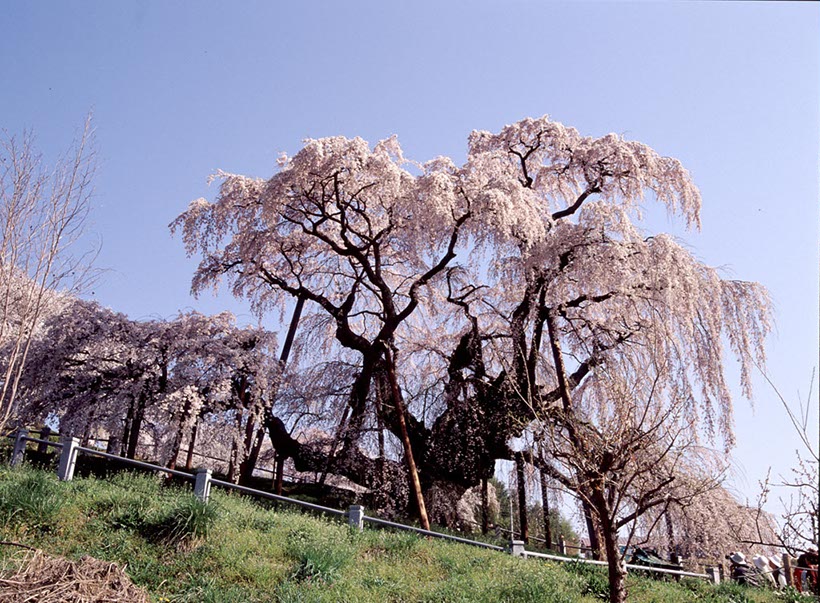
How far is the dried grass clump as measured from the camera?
4.70m

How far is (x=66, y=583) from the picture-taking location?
4922mm

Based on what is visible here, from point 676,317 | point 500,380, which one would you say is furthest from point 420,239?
point 676,317

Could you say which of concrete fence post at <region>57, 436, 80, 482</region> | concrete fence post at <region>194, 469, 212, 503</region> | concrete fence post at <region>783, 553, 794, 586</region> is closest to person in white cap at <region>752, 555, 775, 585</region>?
concrete fence post at <region>783, 553, 794, 586</region>

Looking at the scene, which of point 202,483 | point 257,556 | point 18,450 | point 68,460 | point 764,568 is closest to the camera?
point 257,556

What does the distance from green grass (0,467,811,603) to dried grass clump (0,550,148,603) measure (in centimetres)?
74

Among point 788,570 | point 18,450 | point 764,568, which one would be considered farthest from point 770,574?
point 18,450

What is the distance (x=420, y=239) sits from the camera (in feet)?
51.0

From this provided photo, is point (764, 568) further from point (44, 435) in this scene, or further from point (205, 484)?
point (44, 435)

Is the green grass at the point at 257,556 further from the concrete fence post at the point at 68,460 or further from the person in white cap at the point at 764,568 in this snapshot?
the person in white cap at the point at 764,568

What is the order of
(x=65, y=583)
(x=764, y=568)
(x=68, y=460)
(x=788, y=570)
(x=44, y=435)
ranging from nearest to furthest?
(x=65, y=583) < (x=68, y=460) < (x=788, y=570) < (x=764, y=568) < (x=44, y=435)

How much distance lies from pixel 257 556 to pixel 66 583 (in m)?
2.97

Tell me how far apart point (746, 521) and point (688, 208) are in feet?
26.9

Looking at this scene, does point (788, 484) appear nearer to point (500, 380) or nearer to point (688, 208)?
point (500, 380)

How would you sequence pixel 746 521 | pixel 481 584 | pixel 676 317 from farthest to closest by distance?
pixel 746 521 < pixel 676 317 < pixel 481 584
